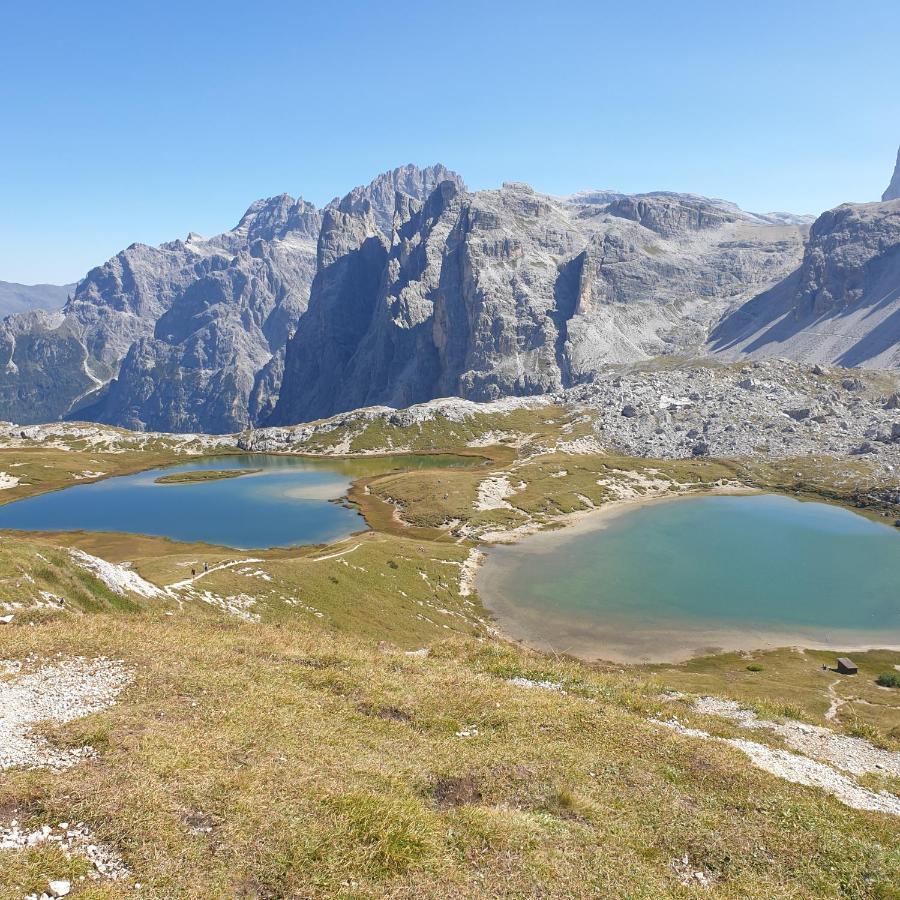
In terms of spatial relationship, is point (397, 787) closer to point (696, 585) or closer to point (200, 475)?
point (696, 585)

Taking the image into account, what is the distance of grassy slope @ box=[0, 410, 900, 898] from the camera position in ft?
35.8

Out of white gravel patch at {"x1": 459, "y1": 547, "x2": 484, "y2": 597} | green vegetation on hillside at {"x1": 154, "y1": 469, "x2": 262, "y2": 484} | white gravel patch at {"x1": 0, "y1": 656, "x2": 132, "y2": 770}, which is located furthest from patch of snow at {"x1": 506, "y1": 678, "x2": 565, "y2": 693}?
green vegetation on hillside at {"x1": 154, "y1": 469, "x2": 262, "y2": 484}

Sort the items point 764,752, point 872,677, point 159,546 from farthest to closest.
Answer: point 159,546 → point 872,677 → point 764,752

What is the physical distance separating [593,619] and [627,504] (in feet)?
239

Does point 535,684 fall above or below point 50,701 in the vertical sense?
below

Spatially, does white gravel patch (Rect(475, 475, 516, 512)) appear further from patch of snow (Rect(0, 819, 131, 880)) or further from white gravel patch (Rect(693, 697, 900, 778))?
patch of snow (Rect(0, 819, 131, 880))

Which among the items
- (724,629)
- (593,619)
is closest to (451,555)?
(593,619)

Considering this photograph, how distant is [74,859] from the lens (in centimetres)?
997

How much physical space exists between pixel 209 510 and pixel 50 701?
419 feet

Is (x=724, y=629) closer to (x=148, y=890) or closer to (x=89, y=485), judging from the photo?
(x=148, y=890)

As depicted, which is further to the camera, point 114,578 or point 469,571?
point 469,571

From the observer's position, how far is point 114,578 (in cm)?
4116

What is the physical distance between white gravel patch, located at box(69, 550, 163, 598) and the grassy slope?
1588 cm

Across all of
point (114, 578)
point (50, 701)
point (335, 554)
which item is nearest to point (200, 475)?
point (335, 554)
